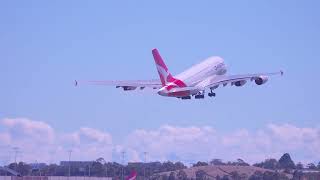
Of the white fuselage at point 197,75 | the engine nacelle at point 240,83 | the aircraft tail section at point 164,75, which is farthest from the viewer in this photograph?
the engine nacelle at point 240,83

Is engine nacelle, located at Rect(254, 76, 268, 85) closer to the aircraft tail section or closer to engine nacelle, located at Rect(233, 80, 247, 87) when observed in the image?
engine nacelle, located at Rect(233, 80, 247, 87)

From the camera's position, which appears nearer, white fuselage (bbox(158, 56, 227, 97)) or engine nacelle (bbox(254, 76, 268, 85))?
white fuselage (bbox(158, 56, 227, 97))

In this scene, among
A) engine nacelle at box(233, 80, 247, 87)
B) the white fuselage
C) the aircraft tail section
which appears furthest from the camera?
engine nacelle at box(233, 80, 247, 87)

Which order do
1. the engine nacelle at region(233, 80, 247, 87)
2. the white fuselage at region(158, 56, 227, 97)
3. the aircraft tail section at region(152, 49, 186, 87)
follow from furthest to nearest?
the engine nacelle at region(233, 80, 247, 87)
the aircraft tail section at region(152, 49, 186, 87)
the white fuselage at region(158, 56, 227, 97)

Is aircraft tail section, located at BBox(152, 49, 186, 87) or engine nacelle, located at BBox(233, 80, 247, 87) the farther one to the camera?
engine nacelle, located at BBox(233, 80, 247, 87)

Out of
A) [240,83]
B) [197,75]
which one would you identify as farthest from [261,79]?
[197,75]

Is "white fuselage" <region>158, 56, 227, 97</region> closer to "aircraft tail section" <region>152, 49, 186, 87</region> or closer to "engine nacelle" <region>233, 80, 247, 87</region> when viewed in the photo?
"aircraft tail section" <region>152, 49, 186, 87</region>

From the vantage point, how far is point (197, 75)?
A: 156250mm

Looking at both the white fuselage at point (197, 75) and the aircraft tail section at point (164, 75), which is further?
the aircraft tail section at point (164, 75)

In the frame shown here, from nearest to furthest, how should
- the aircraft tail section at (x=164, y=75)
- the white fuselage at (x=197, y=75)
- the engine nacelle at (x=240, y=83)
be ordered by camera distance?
the white fuselage at (x=197, y=75)
the aircraft tail section at (x=164, y=75)
the engine nacelle at (x=240, y=83)

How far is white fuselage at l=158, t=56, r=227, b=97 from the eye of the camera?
468ft

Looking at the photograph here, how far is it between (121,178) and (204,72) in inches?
1663

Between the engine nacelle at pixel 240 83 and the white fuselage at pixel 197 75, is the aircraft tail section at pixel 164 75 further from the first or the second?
the engine nacelle at pixel 240 83

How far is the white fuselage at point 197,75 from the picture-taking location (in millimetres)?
142750
